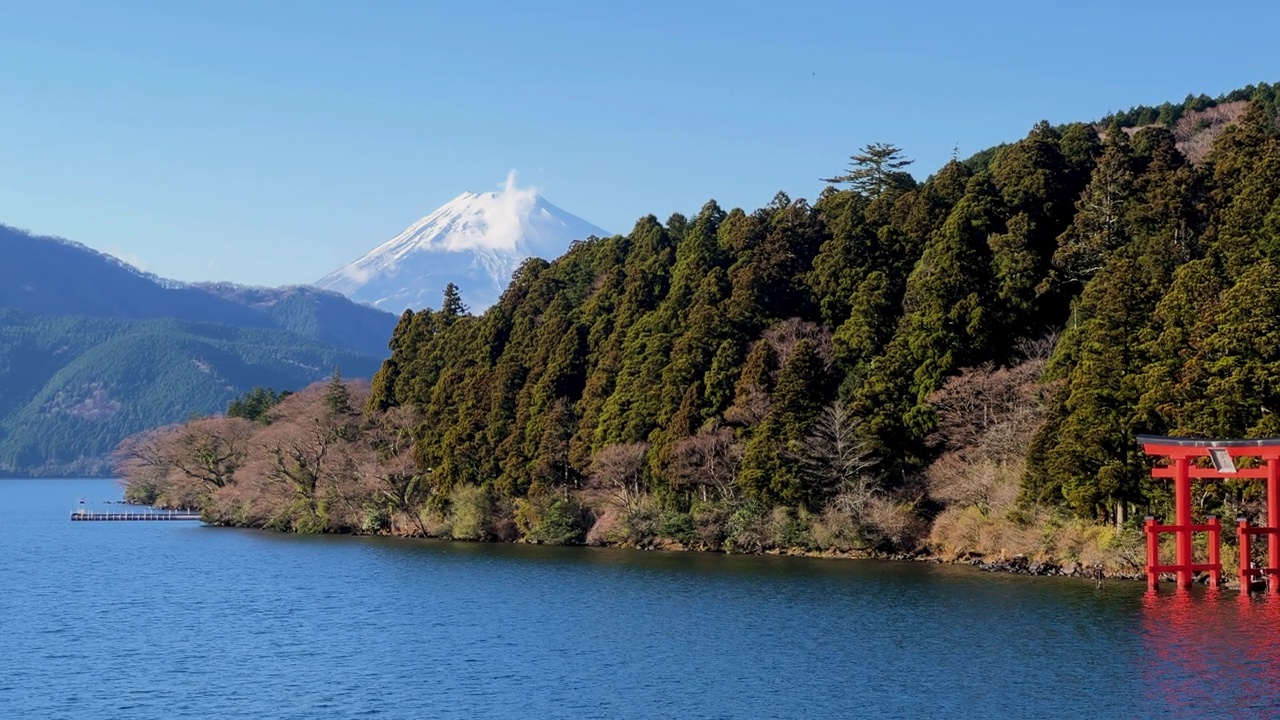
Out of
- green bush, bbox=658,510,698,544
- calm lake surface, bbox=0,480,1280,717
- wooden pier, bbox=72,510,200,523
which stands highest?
green bush, bbox=658,510,698,544

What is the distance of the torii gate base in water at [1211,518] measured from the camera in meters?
35.3

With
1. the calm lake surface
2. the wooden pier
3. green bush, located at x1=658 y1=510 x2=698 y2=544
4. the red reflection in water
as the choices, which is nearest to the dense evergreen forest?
green bush, located at x1=658 y1=510 x2=698 y2=544

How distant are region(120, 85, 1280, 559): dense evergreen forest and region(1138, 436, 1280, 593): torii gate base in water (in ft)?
5.78

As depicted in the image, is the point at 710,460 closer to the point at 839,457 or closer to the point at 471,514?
the point at 839,457

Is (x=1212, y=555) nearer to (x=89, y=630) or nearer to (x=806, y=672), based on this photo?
(x=806, y=672)

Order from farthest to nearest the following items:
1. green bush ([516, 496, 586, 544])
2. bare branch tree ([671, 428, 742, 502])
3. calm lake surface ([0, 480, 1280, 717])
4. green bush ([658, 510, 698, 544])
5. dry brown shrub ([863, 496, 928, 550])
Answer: green bush ([516, 496, 586, 544]) → green bush ([658, 510, 698, 544]) → bare branch tree ([671, 428, 742, 502]) → dry brown shrub ([863, 496, 928, 550]) → calm lake surface ([0, 480, 1280, 717])

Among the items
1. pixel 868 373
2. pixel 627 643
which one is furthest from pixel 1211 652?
pixel 868 373

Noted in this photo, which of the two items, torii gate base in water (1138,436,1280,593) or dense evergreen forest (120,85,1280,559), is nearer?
torii gate base in water (1138,436,1280,593)

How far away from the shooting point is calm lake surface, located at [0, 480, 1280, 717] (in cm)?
2525

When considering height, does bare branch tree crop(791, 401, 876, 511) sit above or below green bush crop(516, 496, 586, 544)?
above

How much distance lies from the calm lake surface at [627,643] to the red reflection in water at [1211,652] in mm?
81

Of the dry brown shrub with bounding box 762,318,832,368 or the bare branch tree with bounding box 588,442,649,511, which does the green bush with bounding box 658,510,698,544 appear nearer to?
the bare branch tree with bounding box 588,442,649,511

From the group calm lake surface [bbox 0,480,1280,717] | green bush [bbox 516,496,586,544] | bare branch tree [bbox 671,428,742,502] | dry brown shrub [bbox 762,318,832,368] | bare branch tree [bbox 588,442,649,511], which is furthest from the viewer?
green bush [bbox 516,496,586,544]

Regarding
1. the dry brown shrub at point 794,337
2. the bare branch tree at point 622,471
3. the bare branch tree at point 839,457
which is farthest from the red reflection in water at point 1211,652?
the bare branch tree at point 622,471
